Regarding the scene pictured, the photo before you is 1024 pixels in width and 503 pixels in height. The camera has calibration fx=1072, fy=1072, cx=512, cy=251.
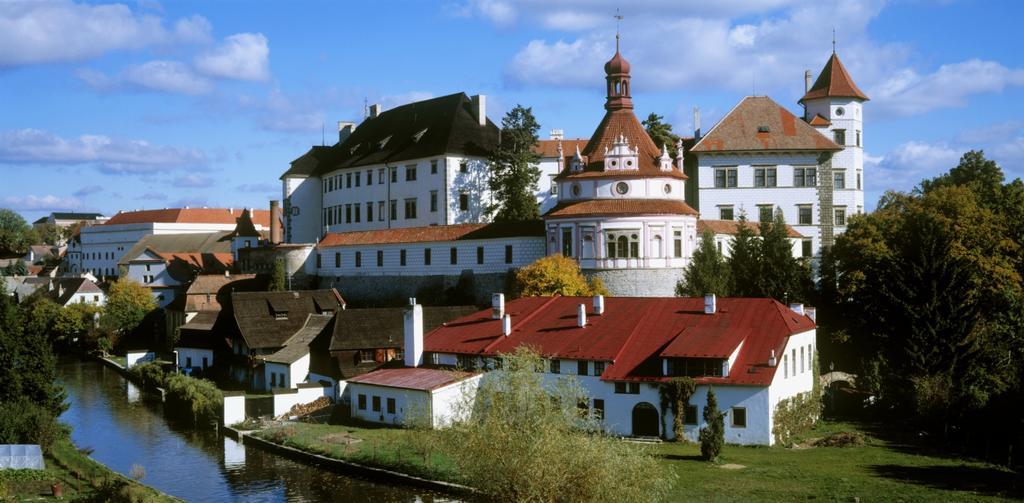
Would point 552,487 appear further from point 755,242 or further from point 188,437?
point 755,242

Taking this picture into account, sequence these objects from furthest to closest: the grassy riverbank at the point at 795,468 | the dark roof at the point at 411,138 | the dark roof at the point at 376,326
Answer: the dark roof at the point at 411,138 < the dark roof at the point at 376,326 < the grassy riverbank at the point at 795,468

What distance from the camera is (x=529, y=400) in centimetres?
2586

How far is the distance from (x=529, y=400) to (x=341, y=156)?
177 feet

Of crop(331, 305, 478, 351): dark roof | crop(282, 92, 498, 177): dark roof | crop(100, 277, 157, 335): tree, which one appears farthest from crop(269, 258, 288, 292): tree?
crop(331, 305, 478, 351): dark roof

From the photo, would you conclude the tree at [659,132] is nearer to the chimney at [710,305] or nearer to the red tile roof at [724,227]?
the red tile roof at [724,227]

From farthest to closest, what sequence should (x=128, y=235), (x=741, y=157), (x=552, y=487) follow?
(x=128, y=235) < (x=741, y=157) < (x=552, y=487)

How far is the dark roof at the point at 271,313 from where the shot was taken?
50.1m

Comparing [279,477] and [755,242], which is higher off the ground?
[755,242]

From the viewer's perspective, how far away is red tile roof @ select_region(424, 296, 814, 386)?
114ft

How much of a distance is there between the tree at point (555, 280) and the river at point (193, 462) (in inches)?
589

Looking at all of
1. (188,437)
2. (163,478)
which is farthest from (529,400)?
(188,437)

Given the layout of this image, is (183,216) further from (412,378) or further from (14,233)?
(412,378)

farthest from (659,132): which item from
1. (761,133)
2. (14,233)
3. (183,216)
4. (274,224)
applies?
(14,233)

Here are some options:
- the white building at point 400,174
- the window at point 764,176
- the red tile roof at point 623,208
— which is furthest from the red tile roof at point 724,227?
the white building at point 400,174
